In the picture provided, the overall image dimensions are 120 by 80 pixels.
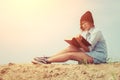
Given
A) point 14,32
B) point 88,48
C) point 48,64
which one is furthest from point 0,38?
point 88,48

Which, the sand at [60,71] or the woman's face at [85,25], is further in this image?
the woman's face at [85,25]

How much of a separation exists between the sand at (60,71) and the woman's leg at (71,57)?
4cm

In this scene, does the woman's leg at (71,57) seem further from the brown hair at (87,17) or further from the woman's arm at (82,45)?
the brown hair at (87,17)

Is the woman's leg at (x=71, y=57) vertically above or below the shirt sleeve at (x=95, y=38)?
below

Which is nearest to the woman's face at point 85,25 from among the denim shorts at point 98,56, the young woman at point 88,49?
the young woman at point 88,49

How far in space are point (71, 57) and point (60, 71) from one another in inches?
5.2

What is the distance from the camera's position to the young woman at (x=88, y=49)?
6.96 ft

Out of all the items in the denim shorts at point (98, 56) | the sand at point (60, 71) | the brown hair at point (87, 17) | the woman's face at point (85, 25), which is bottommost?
the sand at point (60, 71)

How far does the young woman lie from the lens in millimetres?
2121

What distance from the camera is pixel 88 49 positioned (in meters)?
2.13

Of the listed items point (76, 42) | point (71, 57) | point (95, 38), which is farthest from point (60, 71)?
point (95, 38)

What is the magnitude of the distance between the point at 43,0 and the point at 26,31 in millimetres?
265

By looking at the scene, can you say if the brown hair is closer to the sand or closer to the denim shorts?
the denim shorts

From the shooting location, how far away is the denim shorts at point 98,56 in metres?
2.12
